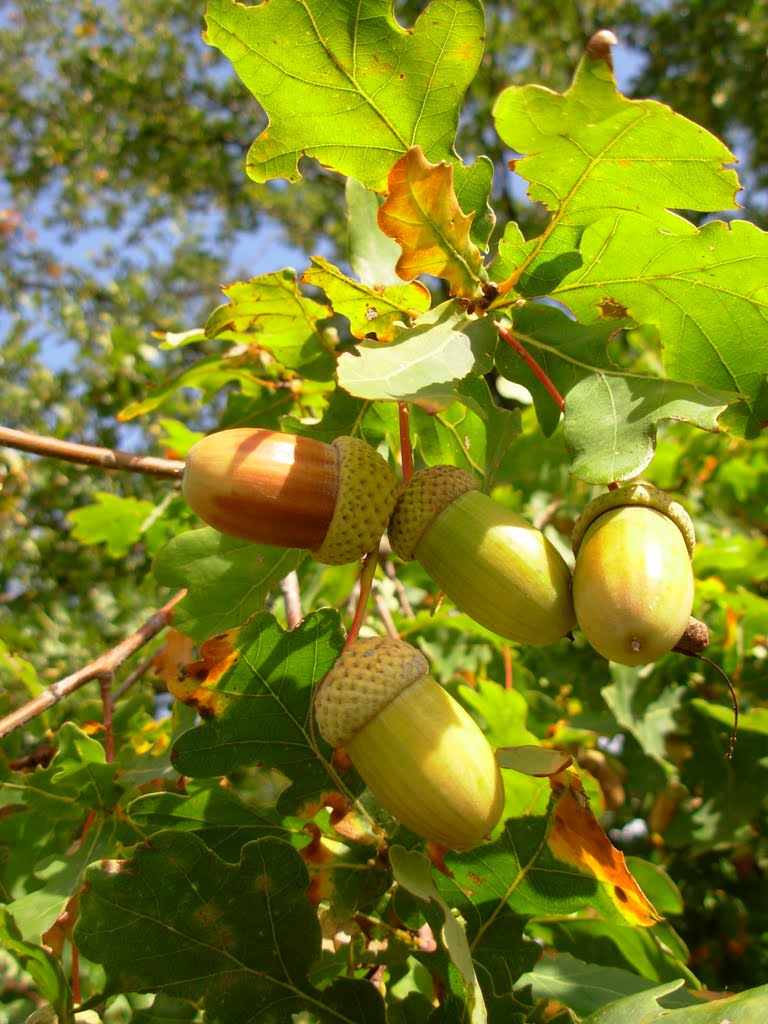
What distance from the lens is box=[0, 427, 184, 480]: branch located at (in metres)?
1.36

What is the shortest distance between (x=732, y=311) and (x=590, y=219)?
23 cm

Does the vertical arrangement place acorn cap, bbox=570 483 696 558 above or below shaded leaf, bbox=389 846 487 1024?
above

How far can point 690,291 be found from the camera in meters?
1.16

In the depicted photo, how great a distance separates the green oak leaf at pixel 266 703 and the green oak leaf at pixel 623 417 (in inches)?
15.1

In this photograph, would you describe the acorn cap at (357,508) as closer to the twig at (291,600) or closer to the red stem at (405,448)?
the red stem at (405,448)

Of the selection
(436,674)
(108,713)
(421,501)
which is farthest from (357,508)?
(436,674)

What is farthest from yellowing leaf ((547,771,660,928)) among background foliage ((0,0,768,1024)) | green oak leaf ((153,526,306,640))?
green oak leaf ((153,526,306,640))

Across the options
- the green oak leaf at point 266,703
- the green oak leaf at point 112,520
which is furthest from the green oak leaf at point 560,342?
the green oak leaf at point 112,520

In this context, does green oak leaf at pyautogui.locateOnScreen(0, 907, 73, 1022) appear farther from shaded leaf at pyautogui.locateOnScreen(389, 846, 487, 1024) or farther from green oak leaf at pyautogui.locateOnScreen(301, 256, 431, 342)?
green oak leaf at pyautogui.locateOnScreen(301, 256, 431, 342)

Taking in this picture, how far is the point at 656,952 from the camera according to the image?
1354mm

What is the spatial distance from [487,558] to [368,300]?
45 cm

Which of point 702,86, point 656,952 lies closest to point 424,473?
point 656,952

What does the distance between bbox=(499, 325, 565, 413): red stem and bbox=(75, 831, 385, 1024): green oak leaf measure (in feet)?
2.29

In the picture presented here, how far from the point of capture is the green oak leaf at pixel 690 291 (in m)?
1.11
